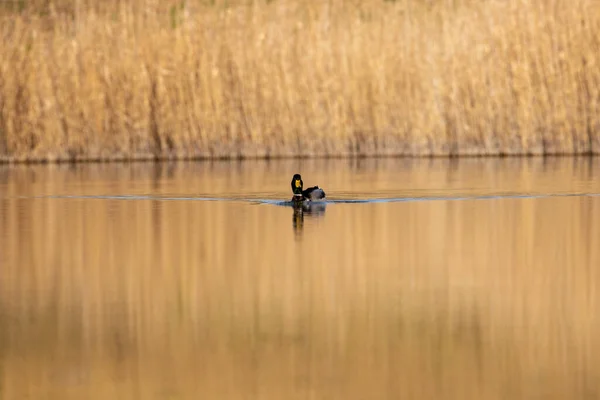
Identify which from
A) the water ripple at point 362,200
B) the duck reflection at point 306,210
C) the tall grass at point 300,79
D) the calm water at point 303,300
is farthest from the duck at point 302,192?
the tall grass at point 300,79

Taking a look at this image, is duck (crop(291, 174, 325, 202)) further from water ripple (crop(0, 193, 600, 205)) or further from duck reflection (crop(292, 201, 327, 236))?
water ripple (crop(0, 193, 600, 205))

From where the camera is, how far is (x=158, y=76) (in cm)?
3189

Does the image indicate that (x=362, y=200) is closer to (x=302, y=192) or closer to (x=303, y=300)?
(x=302, y=192)

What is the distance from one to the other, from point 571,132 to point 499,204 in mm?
13737

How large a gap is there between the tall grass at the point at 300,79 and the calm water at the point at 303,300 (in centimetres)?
1235

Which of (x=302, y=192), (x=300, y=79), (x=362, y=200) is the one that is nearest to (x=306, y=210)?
(x=302, y=192)

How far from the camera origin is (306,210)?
17922 millimetres

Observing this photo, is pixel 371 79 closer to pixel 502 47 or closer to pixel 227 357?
pixel 502 47

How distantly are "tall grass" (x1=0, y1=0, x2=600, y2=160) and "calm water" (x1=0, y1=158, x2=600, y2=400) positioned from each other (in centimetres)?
1235

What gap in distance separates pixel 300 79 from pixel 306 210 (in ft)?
47.2

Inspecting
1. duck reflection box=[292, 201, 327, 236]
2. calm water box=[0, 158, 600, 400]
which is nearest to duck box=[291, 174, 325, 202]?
duck reflection box=[292, 201, 327, 236]

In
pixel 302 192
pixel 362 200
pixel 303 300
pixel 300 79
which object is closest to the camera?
pixel 303 300

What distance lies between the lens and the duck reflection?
16503 millimetres

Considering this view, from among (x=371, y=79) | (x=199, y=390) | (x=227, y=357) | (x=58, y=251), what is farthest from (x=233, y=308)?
(x=371, y=79)
